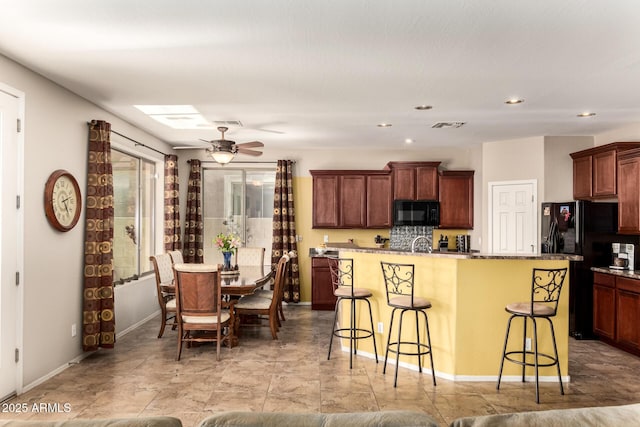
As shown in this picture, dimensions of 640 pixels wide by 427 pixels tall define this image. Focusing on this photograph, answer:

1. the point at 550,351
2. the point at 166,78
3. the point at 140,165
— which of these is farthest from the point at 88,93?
the point at 550,351

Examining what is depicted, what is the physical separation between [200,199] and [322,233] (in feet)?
7.28

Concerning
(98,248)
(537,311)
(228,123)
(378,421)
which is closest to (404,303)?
(537,311)

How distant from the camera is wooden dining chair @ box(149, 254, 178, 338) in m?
5.31

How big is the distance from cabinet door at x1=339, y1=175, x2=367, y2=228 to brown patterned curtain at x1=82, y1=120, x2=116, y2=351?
385 centimetres

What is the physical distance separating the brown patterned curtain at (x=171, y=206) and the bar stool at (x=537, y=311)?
511cm

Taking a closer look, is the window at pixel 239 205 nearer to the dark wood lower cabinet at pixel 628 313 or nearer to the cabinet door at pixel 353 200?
the cabinet door at pixel 353 200

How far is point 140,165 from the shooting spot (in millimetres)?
6551

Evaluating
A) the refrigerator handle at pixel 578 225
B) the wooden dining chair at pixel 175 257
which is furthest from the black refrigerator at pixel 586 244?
the wooden dining chair at pixel 175 257

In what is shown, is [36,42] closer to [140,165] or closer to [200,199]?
[140,165]

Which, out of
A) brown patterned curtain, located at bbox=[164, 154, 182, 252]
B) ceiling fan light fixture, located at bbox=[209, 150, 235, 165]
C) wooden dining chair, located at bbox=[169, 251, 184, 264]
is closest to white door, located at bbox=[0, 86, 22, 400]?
ceiling fan light fixture, located at bbox=[209, 150, 235, 165]

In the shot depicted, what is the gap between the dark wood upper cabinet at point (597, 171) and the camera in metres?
5.43

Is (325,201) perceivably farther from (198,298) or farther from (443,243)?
(198,298)

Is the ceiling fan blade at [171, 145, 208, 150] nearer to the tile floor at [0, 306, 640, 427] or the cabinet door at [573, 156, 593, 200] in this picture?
the tile floor at [0, 306, 640, 427]

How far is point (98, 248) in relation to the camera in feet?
15.5
